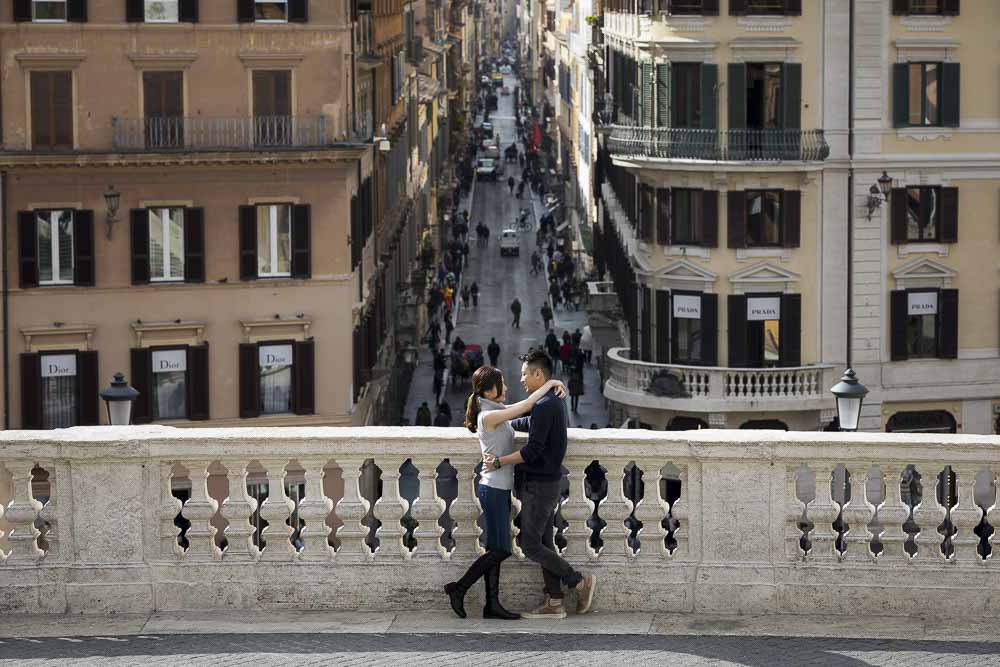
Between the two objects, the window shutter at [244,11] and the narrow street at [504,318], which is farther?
the narrow street at [504,318]

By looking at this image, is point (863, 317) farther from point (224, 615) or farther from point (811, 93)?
point (224, 615)

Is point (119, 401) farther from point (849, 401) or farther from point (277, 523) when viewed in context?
point (277, 523)

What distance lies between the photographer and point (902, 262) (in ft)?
176

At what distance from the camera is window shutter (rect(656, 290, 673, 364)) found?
Result: 5453cm

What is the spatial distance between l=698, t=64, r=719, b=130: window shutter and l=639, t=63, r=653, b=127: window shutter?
2077 mm

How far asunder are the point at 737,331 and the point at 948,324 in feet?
16.9

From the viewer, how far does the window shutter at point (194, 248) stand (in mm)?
47688

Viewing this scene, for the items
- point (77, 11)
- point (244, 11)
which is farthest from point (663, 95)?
point (77, 11)

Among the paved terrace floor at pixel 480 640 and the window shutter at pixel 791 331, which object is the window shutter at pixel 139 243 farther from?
the paved terrace floor at pixel 480 640

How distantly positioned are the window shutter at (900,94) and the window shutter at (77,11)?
18901 mm

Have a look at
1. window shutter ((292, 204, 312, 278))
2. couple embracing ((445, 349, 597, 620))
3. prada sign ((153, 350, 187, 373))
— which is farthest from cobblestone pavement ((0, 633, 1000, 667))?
window shutter ((292, 204, 312, 278))

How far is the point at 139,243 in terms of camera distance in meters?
47.4

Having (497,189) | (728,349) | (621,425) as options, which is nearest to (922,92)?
(728,349)

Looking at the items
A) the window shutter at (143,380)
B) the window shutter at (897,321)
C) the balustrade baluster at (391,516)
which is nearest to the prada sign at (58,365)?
the window shutter at (143,380)
